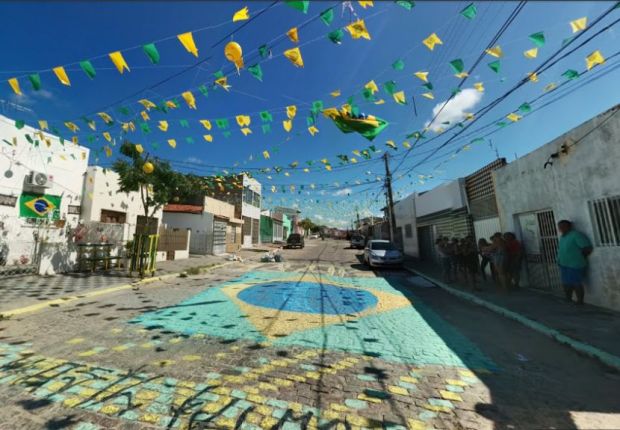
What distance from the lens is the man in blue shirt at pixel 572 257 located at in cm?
638

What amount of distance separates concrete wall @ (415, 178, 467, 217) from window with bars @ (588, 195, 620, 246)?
631cm

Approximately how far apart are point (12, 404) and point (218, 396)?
6.65ft

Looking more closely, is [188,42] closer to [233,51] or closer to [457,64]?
[233,51]

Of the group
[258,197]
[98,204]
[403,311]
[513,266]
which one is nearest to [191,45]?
[403,311]

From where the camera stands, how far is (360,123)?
567 centimetres

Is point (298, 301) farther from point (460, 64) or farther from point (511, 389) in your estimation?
point (460, 64)

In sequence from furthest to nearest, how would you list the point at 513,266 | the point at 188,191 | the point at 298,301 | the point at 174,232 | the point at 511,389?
1. the point at 174,232
2. the point at 188,191
3. the point at 513,266
4. the point at 298,301
5. the point at 511,389

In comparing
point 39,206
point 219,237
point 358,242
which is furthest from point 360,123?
point 358,242

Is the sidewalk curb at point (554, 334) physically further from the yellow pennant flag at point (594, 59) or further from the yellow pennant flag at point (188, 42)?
the yellow pennant flag at point (188, 42)

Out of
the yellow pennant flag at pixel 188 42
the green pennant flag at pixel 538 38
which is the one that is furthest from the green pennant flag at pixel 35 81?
the green pennant flag at pixel 538 38

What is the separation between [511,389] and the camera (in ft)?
10.5

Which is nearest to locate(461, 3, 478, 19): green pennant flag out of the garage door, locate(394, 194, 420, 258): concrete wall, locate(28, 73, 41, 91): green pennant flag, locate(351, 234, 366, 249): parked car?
locate(28, 73, 41, 91): green pennant flag

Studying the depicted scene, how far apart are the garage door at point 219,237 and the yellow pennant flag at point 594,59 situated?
21082 mm

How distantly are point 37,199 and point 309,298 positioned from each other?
35.7 ft
